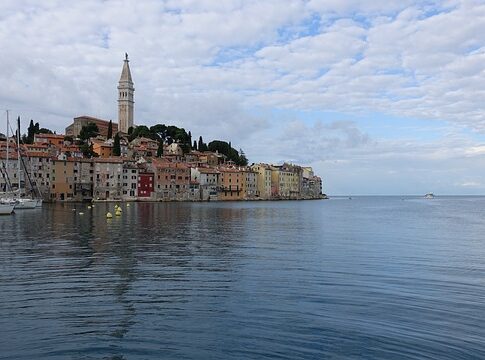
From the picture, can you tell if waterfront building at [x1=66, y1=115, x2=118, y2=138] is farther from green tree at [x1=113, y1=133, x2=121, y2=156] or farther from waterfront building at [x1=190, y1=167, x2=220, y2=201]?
waterfront building at [x1=190, y1=167, x2=220, y2=201]

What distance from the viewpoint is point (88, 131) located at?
11312 cm

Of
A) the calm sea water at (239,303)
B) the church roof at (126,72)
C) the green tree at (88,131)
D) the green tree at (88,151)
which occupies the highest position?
the church roof at (126,72)

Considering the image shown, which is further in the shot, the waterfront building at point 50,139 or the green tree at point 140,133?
the green tree at point 140,133

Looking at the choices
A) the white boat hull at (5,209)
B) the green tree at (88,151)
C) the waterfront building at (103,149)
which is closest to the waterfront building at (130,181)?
the waterfront building at (103,149)

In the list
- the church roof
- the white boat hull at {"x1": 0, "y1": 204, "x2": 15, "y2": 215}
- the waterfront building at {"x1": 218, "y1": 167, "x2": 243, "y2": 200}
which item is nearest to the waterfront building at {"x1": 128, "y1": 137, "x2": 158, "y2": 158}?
the waterfront building at {"x1": 218, "y1": 167, "x2": 243, "y2": 200}

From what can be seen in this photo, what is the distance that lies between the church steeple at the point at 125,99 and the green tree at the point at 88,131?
16255 mm

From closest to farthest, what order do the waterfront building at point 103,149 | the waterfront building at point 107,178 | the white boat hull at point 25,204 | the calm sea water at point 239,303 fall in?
the calm sea water at point 239,303 < the white boat hull at point 25,204 < the waterfront building at point 107,178 < the waterfront building at point 103,149

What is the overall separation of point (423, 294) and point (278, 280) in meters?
3.79

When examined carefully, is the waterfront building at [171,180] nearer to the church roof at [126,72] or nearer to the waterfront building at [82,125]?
the waterfront building at [82,125]

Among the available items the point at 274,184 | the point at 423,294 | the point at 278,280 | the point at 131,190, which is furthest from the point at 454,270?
the point at 274,184

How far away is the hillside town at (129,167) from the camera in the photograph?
274 ft

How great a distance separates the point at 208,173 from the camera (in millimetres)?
108062

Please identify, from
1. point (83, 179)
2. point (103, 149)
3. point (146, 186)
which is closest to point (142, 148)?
point (103, 149)

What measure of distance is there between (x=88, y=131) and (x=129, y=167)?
2557 centimetres
